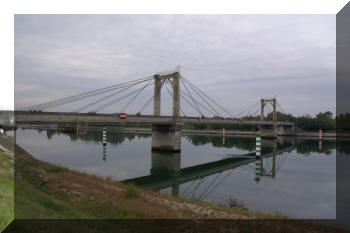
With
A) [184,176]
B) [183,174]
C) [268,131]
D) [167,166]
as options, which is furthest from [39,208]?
[268,131]

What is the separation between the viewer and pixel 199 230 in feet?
22.7

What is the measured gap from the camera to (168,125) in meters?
33.6

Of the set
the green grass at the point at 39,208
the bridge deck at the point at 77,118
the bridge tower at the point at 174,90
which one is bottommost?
the green grass at the point at 39,208

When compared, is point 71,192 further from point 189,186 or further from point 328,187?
point 328,187

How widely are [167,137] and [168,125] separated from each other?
1869 millimetres

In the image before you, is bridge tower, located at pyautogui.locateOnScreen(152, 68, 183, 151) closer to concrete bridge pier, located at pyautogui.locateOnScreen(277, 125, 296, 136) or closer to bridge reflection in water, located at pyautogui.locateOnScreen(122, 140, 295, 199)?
bridge reflection in water, located at pyautogui.locateOnScreen(122, 140, 295, 199)

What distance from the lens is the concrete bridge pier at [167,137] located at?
109 feet

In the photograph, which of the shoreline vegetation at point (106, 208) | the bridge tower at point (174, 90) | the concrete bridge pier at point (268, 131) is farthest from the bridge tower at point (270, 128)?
the shoreline vegetation at point (106, 208)

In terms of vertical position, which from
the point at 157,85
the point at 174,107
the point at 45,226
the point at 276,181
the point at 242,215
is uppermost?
the point at 157,85

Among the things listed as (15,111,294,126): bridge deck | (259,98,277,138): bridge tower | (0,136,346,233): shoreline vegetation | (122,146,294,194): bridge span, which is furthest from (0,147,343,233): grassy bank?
(259,98,277,138): bridge tower

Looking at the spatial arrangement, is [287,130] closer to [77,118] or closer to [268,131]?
[268,131]

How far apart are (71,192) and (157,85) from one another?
90.5 feet

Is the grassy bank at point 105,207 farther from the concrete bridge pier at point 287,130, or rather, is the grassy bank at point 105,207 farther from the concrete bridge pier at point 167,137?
the concrete bridge pier at point 287,130

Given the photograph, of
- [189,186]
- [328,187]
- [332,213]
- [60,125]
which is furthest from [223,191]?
[60,125]
